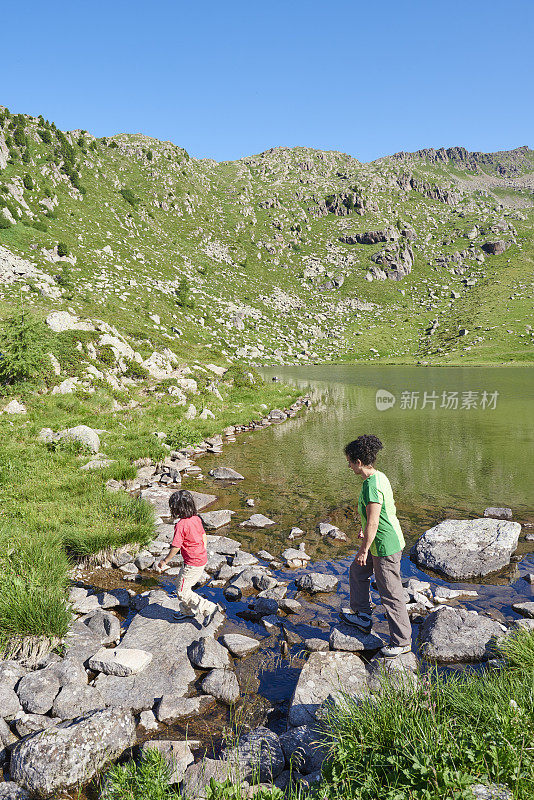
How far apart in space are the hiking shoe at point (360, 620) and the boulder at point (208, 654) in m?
2.52

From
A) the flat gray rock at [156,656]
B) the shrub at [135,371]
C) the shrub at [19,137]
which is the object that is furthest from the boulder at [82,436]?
the shrub at [19,137]

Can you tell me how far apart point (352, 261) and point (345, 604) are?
7628 inches

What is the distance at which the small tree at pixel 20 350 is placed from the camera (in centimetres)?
2275

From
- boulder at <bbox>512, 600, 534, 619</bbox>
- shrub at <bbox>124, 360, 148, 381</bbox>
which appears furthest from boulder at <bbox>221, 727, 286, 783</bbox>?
shrub at <bbox>124, 360, 148, 381</bbox>

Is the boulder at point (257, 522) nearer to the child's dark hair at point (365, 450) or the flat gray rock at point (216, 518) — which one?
the flat gray rock at point (216, 518)

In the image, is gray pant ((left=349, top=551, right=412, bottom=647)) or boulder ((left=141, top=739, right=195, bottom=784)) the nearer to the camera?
boulder ((left=141, top=739, right=195, bottom=784))

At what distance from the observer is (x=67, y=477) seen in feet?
49.0

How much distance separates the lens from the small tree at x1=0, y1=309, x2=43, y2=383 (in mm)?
22750

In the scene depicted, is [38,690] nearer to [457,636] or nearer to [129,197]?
[457,636]

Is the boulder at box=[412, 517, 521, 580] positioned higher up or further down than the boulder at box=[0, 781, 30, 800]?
further down

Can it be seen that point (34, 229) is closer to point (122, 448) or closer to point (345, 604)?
point (122, 448)

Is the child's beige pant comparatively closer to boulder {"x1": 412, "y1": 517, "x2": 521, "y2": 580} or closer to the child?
the child

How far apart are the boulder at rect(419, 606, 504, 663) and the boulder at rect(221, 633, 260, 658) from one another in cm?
315
